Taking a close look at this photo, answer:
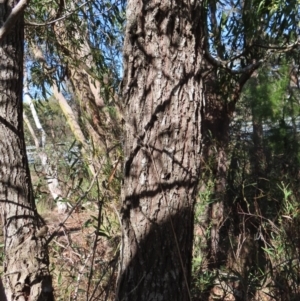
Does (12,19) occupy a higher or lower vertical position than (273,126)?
lower

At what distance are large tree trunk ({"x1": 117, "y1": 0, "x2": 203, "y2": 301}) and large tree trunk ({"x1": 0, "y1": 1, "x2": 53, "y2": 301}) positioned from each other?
2.49 feet

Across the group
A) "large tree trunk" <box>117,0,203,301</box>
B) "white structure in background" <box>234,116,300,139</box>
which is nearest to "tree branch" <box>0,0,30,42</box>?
"large tree trunk" <box>117,0,203,301</box>

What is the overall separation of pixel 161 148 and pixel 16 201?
109cm

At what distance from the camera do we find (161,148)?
2.16 meters

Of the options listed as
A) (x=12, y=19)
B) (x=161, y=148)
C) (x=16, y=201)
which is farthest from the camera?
(x=16, y=201)

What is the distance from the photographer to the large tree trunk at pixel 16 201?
9.11 feet

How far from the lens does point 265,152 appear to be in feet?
20.2

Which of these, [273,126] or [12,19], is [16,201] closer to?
[12,19]

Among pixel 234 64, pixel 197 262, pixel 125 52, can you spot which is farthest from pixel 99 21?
pixel 125 52

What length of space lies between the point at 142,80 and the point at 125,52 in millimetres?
165

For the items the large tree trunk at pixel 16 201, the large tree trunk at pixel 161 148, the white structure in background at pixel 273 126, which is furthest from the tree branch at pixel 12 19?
the white structure in background at pixel 273 126

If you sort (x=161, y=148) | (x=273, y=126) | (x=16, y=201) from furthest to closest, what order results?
(x=273, y=126) < (x=16, y=201) < (x=161, y=148)

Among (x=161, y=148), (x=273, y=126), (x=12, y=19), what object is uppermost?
(x=273, y=126)

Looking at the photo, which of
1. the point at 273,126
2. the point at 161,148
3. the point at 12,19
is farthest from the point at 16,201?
the point at 273,126
